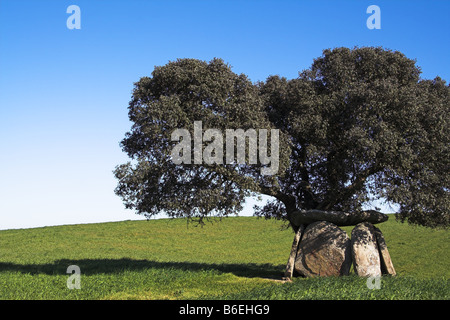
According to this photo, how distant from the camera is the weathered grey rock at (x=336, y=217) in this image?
25.5 meters

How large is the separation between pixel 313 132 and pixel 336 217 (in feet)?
18.8

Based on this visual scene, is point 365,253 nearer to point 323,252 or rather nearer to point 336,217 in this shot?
point 323,252

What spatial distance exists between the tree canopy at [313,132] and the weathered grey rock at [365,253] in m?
1.86

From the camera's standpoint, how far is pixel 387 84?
22766 millimetres

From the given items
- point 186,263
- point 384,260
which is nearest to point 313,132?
point 384,260

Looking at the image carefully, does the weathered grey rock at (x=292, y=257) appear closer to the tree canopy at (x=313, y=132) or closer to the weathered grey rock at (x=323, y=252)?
the weathered grey rock at (x=323, y=252)

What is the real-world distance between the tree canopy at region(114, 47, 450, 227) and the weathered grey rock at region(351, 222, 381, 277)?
1860 millimetres

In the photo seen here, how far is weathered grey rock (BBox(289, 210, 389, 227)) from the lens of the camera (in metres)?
25.5

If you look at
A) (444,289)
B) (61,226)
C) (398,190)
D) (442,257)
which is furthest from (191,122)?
(61,226)

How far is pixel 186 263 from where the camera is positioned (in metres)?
32.9

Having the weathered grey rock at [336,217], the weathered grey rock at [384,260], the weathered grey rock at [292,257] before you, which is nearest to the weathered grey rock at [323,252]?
the weathered grey rock at [292,257]

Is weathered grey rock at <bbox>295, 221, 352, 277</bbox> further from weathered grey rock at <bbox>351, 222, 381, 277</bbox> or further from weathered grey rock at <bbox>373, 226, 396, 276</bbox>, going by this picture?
weathered grey rock at <bbox>373, 226, 396, 276</bbox>

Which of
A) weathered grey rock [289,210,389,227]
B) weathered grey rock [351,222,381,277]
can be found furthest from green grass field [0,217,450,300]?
weathered grey rock [289,210,389,227]
